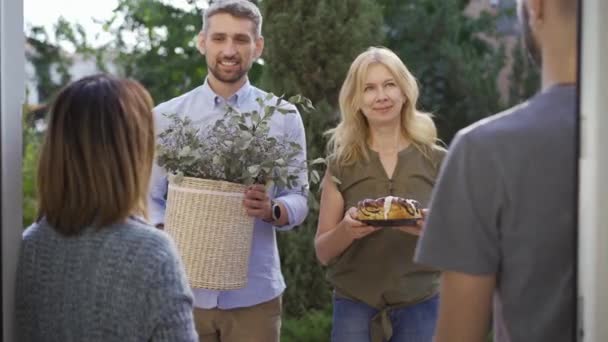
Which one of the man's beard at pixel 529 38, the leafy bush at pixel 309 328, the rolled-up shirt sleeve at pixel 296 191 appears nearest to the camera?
the man's beard at pixel 529 38

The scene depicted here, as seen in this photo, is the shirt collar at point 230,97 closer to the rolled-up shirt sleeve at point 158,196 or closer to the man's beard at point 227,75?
the man's beard at point 227,75

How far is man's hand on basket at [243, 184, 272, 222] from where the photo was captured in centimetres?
307

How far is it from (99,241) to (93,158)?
6.4 inches

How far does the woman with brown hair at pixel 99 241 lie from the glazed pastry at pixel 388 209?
1.22 meters

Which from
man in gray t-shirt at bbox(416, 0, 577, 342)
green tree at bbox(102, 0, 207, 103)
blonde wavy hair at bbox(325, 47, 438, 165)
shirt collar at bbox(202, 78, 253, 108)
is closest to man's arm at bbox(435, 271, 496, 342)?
man in gray t-shirt at bbox(416, 0, 577, 342)

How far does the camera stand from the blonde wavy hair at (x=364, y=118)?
3443 millimetres

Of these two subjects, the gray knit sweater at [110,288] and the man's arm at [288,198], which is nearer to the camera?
the gray knit sweater at [110,288]

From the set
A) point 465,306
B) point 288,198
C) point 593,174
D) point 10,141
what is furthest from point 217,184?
point 593,174

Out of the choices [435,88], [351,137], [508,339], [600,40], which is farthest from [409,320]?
[435,88]

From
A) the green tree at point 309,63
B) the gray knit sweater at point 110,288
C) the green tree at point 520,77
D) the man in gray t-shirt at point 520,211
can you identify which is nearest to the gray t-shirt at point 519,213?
the man in gray t-shirt at point 520,211

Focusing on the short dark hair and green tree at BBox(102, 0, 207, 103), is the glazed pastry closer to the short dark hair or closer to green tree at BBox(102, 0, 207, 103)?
the short dark hair

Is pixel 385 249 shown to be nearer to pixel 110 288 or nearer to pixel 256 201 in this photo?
pixel 256 201

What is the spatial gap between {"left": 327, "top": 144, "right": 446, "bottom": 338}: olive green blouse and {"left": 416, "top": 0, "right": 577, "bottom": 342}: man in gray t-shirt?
1357 mm

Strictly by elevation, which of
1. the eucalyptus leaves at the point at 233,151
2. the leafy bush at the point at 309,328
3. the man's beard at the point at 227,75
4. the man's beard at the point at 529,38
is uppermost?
the man's beard at the point at 529,38
